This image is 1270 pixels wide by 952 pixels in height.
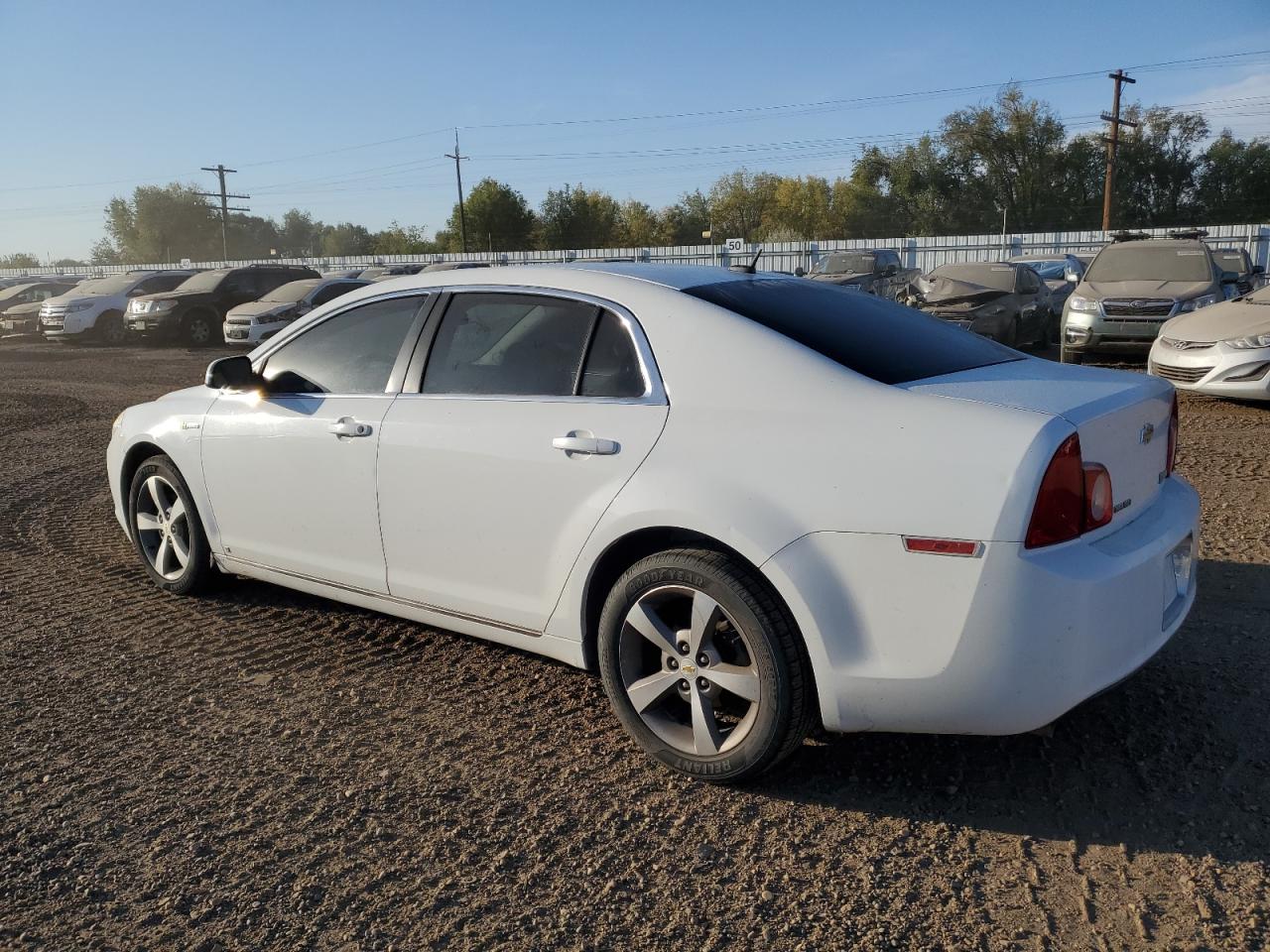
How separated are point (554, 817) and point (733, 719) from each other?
615 mm

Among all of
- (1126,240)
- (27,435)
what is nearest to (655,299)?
(27,435)

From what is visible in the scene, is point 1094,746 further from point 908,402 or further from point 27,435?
point 27,435

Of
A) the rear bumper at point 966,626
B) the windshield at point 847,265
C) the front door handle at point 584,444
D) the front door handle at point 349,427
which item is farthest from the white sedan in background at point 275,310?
the rear bumper at point 966,626

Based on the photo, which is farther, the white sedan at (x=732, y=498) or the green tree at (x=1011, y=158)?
the green tree at (x=1011, y=158)

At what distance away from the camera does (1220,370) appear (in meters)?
9.16

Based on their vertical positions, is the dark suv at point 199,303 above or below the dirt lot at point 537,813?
above

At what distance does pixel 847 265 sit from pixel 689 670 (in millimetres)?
21106

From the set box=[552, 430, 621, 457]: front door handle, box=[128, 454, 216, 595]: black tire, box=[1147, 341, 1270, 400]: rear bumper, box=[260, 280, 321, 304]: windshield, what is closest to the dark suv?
box=[260, 280, 321, 304]: windshield

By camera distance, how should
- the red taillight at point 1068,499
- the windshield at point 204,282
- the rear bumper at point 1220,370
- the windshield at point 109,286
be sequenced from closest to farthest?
the red taillight at point 1068,499
the rear bumper at point 1220,370
the windshield at point 204,282
the windshield at point 109,286

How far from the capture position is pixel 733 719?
321 centimetres

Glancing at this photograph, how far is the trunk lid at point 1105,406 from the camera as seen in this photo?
2826mm

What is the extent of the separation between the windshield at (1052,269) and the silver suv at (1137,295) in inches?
292

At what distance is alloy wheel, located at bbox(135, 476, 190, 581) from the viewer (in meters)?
4.96

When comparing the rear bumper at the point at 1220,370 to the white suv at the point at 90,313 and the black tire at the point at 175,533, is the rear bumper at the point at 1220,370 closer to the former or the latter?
the black tire at the point at 175,533
